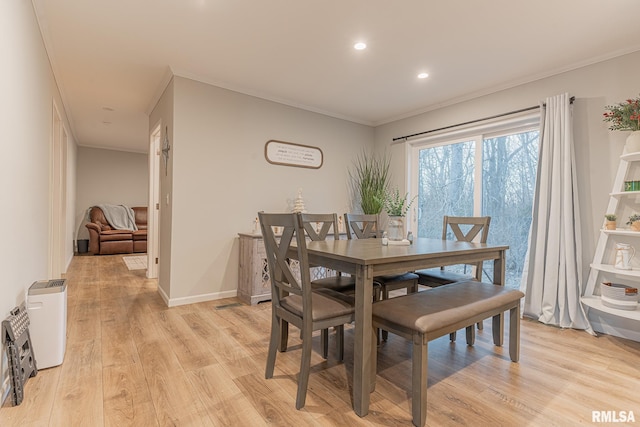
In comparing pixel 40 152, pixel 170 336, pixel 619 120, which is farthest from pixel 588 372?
pixel 40 152

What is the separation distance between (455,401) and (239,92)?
350cm

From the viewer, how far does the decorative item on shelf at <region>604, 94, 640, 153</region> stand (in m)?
2.48

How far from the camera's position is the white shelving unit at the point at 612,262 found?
8.46 feet

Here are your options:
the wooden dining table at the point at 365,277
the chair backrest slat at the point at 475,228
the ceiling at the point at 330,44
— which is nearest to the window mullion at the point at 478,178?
the ceiling at the point at 330,44

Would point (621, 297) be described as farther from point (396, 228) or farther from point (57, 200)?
point (57, 200)

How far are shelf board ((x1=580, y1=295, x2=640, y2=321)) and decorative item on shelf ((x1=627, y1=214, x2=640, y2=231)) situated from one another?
610 mm

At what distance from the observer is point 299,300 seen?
1.75 meters

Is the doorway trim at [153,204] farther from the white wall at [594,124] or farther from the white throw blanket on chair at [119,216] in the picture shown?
the white wall at [594,124]

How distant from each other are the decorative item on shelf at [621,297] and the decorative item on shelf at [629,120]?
107cm

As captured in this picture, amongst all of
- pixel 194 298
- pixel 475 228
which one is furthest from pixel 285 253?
pixel 194 298

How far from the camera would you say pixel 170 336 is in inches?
98.5

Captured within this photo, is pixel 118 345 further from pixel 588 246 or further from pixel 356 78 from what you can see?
pixel 588 246

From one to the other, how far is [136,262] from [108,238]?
1401 millimetres

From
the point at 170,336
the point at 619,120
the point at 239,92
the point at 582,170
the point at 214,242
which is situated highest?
the point at 239,92
